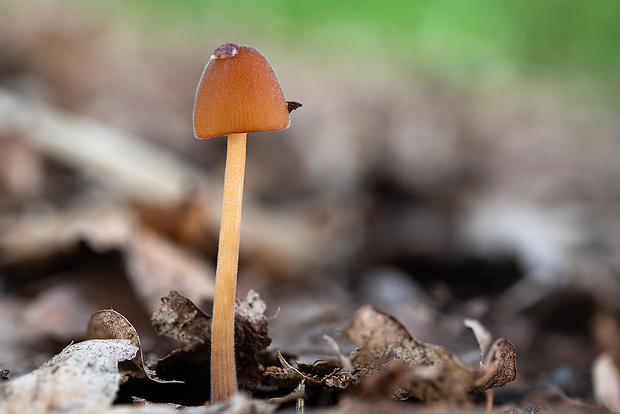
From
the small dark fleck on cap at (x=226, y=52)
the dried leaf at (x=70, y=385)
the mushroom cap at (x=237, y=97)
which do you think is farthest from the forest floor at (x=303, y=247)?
the small dark fleck on cap at (x=226, y=52)

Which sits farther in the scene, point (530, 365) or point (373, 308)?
point (530, 365)

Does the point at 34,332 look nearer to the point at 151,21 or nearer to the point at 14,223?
the point at 14,223

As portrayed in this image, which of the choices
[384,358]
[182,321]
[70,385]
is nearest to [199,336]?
[182,321]

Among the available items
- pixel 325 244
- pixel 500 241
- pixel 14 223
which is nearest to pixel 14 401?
pixel 14 223

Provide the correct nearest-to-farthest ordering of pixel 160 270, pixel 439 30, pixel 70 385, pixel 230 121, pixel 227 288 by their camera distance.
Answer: pixel 70 385
pixel 230 121
pixel 227 288
pixel 160 270
pixel 439 30

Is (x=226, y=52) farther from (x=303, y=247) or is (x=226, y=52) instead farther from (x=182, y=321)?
(x=303, y=247)

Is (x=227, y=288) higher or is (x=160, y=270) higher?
(x=160, y=270)

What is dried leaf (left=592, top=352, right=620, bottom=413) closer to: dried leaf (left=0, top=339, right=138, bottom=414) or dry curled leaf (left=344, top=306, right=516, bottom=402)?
dry curled leaf (left=344, top=306, right=516, bottom=402)

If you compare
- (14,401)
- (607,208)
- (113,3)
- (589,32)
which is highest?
(589,32)
